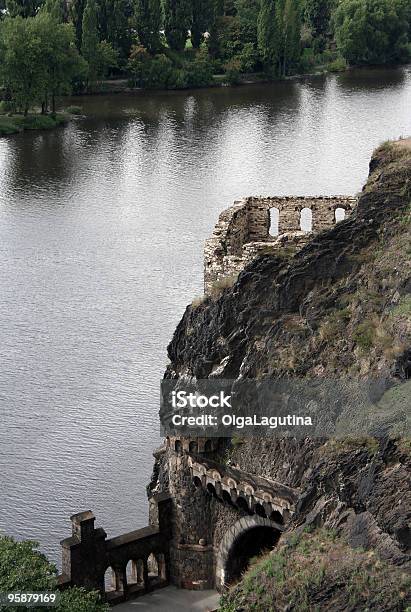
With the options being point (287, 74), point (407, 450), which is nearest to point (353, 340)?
point (407, 450)

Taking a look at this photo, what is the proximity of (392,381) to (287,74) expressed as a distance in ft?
332

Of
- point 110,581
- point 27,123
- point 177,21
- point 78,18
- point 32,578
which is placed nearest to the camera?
point 32,578

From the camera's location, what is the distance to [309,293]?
46.3 m

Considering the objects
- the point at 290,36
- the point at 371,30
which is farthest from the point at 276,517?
the point at 371,30

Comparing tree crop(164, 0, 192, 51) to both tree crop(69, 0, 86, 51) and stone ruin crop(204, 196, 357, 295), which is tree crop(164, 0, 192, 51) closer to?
tree crop(69, 0, 86, 51)

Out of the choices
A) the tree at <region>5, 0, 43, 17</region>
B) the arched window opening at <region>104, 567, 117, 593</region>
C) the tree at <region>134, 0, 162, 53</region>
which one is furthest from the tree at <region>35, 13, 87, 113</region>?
the arched window opening at <region>104, 567, 117, 593</region>

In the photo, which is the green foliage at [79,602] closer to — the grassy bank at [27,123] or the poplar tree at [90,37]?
the grassy bank at [27,123]

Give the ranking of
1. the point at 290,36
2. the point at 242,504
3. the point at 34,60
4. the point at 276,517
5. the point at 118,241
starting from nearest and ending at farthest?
1. the point at 276,517
2. the point at 242,504
3. the point at 118,241
4. the point at 34,60
5. the point at 290,36

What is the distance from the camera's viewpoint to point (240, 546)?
45938 mm

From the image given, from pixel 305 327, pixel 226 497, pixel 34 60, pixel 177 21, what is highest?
pixel 177 21

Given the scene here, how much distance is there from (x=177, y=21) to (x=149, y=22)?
Result: 3.29 m

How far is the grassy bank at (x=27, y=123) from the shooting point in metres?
116

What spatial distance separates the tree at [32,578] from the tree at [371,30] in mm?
105859

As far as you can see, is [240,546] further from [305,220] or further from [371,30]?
[371,30]
